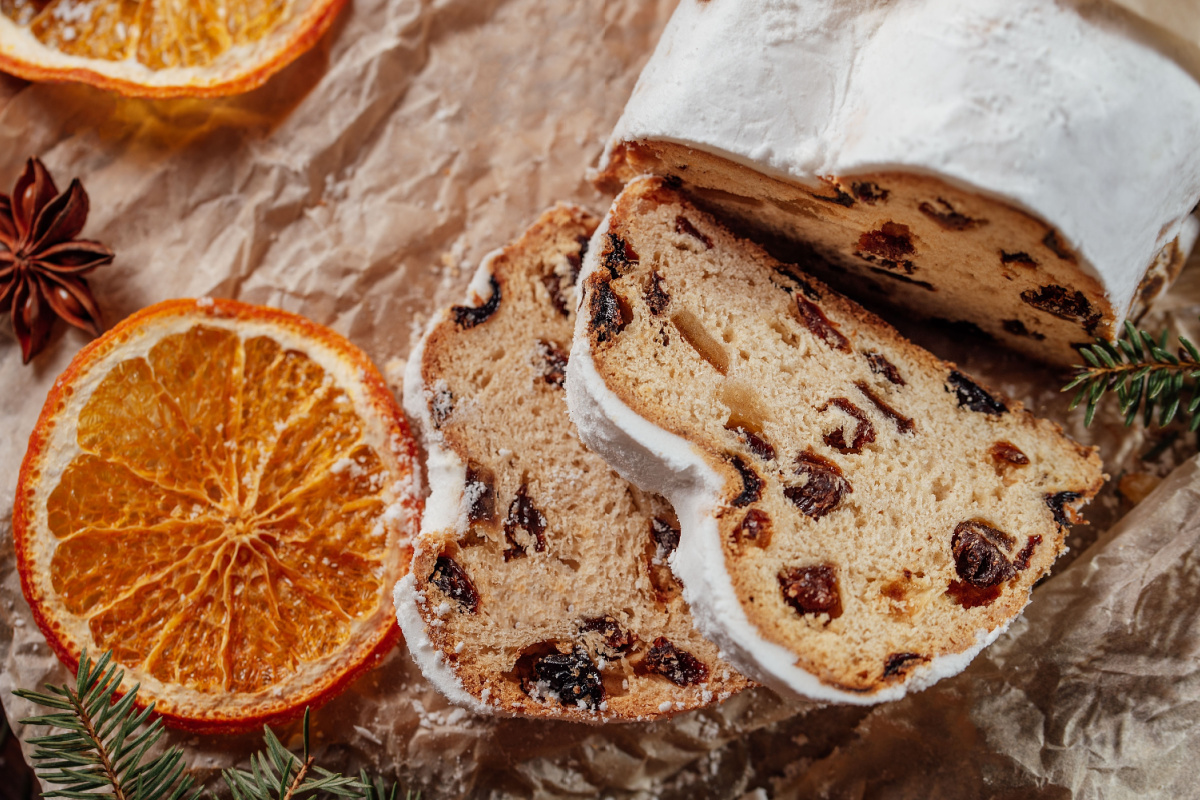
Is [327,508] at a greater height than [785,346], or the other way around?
[785,346]

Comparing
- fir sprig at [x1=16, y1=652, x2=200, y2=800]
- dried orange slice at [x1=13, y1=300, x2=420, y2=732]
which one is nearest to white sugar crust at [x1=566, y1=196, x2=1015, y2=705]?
dried orange slice at [x1=13, y1=300, x2=420, y2=732]

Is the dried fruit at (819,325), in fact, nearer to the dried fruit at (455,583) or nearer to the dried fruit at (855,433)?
the dried fruit at (855,433)

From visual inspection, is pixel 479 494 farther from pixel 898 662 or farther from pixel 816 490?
pixel 898 662

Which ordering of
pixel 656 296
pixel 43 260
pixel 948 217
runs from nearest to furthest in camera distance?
pixel 948 217
pixel 656 296
pixel 43 260

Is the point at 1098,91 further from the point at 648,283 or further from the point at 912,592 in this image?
the point at 912,592

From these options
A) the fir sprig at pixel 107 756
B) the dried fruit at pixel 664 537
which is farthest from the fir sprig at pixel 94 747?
the dried fruit at pixel 664 537

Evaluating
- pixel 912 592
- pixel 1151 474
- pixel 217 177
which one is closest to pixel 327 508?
pixel 217 177

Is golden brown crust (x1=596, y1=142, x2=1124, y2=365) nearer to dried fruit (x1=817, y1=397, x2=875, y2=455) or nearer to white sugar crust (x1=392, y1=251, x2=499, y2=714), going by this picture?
dried fruit (x1=817, y1=397, x2=875, y2=455)

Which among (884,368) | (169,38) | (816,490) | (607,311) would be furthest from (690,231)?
(169,38)
